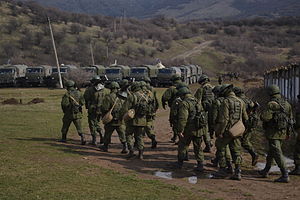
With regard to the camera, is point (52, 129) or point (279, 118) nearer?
point (279, 118)

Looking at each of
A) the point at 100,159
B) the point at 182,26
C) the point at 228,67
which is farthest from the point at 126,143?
the point at 182,26

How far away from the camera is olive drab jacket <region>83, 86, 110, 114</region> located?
40.3 feet

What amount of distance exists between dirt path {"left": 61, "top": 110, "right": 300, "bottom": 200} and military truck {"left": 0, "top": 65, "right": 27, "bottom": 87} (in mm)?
29200

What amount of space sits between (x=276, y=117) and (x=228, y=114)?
95cm

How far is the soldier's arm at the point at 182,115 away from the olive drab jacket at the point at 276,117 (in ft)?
5.08

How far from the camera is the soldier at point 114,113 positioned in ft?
37.4

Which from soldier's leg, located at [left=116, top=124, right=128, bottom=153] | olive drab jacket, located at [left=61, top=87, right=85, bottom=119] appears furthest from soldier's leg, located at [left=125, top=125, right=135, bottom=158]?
olive drab jacket, located at [left=61, top=87, right=85, bottom=119]

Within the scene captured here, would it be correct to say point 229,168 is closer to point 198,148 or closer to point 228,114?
point 198,148

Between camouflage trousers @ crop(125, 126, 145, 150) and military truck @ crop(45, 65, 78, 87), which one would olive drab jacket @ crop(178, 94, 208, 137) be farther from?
military truck @ crop(45, 65, 78, 87)

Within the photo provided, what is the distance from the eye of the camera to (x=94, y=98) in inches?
488

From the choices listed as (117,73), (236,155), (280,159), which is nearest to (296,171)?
(280,159)

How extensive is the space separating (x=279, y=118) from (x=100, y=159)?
4222 millimetres

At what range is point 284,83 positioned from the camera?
2353cm

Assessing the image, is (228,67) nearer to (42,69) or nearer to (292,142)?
(42,69)
